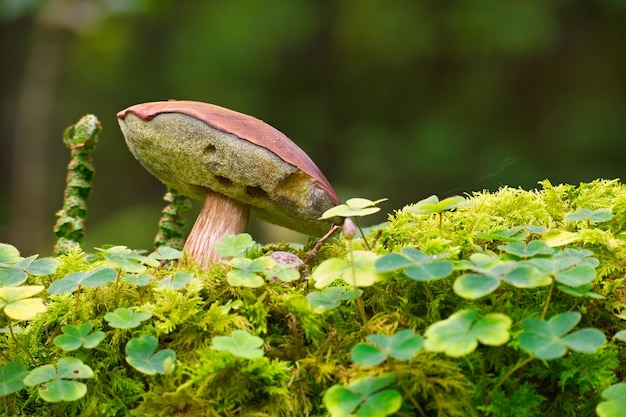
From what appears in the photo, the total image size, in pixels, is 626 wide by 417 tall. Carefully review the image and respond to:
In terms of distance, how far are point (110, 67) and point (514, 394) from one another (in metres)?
6.88

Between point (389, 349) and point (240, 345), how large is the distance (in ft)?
0.76

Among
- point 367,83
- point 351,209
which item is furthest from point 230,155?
point 367,83

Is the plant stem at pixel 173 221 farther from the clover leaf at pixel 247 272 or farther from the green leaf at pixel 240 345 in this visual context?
the green leaf at pixel 240 345

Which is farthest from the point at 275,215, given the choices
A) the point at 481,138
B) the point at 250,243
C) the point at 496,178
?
the point at 481,138

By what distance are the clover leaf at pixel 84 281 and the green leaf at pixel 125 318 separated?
57mm

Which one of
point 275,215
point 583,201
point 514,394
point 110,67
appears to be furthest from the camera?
point 110,67

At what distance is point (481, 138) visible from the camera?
6285 mm

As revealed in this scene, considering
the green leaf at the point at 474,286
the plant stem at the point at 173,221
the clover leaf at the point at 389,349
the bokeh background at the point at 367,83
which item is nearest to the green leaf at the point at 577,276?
the green leaf at the point at 474,286

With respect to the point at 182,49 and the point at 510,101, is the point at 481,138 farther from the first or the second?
the point at 182,49

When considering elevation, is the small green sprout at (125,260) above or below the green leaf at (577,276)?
below

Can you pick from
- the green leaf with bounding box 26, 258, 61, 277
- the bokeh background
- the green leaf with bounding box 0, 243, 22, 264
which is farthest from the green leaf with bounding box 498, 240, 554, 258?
the bokeh background

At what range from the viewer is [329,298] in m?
0.97

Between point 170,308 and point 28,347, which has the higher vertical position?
point 170,308

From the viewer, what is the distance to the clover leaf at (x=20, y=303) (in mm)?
876
